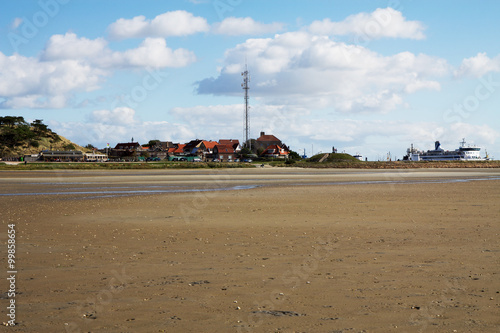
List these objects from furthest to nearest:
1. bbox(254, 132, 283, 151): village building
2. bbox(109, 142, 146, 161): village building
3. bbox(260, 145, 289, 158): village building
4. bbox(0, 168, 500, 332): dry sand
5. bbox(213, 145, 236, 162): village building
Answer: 1. bbox(109, 142, 146, 161): village building
2. bbox(254, 132, 283, 151): village building
3. bbox(213, 145, 236, 162): village building
4. bbox(260, 145, 289, 158): village building
5. bbox(0, 168, 500, 332): dry sand

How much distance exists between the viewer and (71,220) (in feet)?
55.0

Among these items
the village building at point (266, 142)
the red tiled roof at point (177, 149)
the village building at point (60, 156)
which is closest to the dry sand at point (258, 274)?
the village building at point (60, 156)

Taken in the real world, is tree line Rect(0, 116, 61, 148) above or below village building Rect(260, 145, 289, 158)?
above

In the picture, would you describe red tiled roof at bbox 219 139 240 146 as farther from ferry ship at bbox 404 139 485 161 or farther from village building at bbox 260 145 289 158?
ferry ship at bbox 404 139 485 161

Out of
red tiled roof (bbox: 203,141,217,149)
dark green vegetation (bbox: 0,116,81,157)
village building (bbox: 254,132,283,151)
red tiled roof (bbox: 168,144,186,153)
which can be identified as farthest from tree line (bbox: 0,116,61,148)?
village building (bbox: 254,132,283,151)

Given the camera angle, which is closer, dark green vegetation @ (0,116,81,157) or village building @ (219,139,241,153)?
dark green vegetation @ (0,116,81,157)

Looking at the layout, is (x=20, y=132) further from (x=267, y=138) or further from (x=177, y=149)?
(x=267, y=138)

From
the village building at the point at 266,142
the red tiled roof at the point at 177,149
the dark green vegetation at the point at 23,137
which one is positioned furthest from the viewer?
the red tiled roof at the point at 177,149

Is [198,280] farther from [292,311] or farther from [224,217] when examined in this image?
[224,217]

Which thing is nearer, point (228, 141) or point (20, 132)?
point (20, 132)

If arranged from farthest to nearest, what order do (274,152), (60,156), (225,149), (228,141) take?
1. (228,141)
2. (225,149)
3. (274,152)
4. (60,156)

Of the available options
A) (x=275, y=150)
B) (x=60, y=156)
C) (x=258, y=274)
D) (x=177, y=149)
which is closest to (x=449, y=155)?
(x=275, y=150)

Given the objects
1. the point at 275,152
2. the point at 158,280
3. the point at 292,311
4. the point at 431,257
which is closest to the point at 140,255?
the point at 158,280

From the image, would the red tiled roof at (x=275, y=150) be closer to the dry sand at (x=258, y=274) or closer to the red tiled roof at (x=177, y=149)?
the red tiled roof at (x=177, y=149)
